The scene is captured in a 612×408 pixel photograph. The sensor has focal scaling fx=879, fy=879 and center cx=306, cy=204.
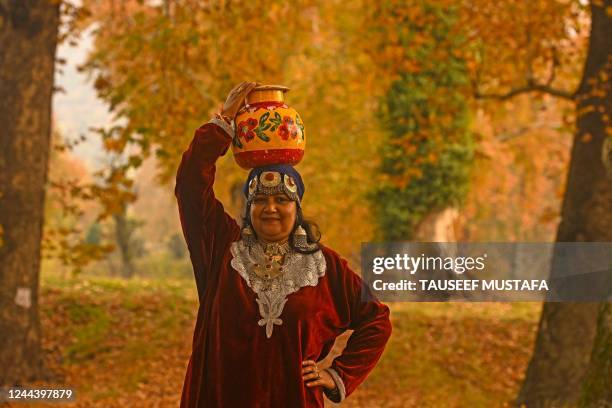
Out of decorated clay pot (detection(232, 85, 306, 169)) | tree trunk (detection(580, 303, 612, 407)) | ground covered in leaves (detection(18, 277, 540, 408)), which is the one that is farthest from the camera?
ground covered in leaves (detection(18, 277, 540, 408))

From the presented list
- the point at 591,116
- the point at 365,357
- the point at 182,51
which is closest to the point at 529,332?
the point at 591,116

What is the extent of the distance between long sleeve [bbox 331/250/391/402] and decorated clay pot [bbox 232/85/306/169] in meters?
0.61

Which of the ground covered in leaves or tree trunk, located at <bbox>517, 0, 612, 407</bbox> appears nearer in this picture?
tree trunk, located at <bbox>517, 0, 612, 407</bbox>

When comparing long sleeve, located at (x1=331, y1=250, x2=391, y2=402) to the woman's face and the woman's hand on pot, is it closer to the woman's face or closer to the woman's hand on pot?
the woman's face

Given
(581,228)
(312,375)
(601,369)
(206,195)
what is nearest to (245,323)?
(312,375)

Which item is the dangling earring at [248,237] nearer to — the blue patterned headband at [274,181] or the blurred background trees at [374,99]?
the blue patterned headband at [274,181]

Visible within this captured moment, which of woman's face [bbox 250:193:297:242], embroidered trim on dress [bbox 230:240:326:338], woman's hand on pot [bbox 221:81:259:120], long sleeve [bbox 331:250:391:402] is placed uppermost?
woman's hand on pot [bbox 221:81:259:120]

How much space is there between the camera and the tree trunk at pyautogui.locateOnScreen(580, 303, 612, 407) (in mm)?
6395

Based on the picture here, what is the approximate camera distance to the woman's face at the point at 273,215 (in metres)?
4.02

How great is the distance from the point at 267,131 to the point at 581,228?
290 inches

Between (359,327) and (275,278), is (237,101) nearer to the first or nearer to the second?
(275,278)

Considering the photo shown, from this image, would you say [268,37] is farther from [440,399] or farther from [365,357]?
[365,357]

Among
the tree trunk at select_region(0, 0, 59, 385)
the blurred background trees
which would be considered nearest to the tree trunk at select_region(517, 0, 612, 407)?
the blurred background trees

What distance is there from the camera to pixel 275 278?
4.02m
